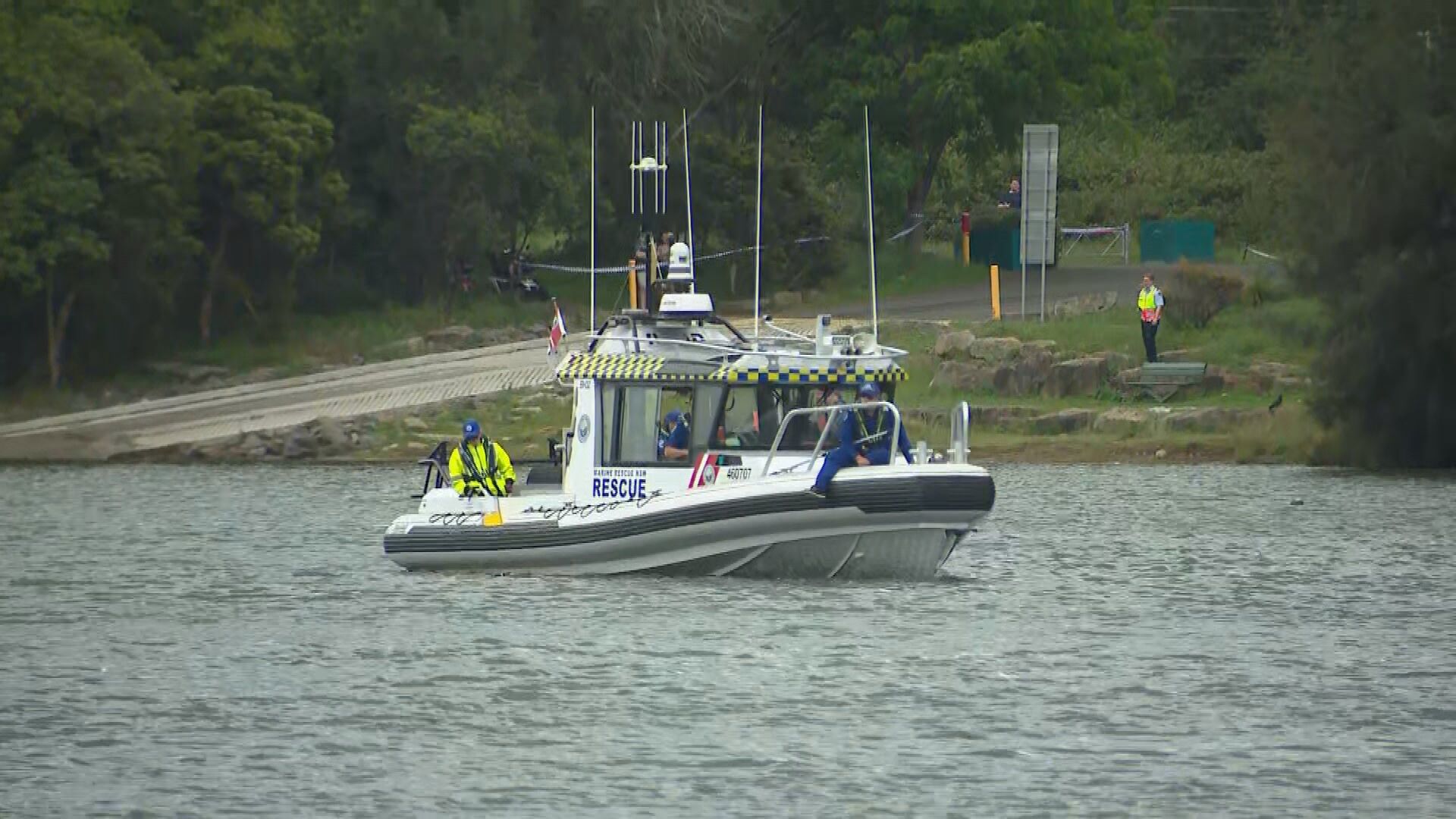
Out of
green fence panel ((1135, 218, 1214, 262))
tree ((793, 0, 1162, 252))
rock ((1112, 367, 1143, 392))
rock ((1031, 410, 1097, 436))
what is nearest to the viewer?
rock ((1031, 410, 1097, 436))

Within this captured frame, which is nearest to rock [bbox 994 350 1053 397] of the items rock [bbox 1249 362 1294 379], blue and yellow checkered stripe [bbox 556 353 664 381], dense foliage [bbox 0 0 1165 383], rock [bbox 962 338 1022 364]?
rock [bbox 962 338 1022 364]

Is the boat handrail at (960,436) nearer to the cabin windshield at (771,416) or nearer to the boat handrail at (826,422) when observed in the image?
the boat handrail at (826,422)

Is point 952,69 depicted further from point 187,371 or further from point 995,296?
point 187,371

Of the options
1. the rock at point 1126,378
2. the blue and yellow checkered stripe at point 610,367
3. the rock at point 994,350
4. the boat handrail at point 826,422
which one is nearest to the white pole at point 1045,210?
the rock at point 994,350

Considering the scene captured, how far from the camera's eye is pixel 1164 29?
9081 cm

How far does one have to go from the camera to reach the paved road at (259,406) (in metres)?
49.7

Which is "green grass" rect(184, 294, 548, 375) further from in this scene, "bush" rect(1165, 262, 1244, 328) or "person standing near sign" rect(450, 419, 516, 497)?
"person standing near sign" rect(450, 419, 516, 497)

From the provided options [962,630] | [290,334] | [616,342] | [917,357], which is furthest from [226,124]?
[962,630]

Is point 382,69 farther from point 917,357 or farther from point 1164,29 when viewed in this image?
point 1164,29

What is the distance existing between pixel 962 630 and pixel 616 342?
470 cm

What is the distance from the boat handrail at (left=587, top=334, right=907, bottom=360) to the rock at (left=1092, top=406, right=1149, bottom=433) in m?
18.8

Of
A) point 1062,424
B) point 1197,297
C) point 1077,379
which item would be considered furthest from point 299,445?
point 1197,297

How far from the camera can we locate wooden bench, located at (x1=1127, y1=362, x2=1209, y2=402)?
155 ft

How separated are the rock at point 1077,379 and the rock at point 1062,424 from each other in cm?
212
